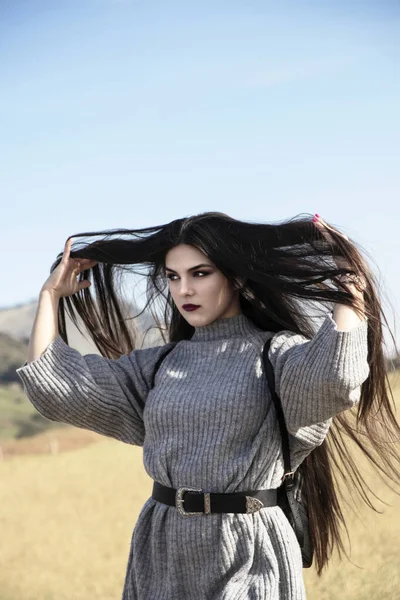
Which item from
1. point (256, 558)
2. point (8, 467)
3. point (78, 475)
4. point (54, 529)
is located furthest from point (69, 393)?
point (8, 467)

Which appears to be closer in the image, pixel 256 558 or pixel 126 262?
pixel 256 558

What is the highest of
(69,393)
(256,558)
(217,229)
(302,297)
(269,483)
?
(217,229)

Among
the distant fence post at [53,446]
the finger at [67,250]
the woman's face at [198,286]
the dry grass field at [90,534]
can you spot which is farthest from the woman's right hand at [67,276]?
the distant fence post at [53,446]

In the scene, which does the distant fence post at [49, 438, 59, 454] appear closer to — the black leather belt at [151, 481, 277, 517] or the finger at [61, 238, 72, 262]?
the finger at [61, 238, 72, 262]

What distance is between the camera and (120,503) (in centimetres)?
791

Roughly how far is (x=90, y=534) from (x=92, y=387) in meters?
3.92

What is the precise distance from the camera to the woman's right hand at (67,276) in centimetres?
389

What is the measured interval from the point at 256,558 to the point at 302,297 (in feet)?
3.13

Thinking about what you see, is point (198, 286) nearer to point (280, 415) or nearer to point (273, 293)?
point (273, 293)

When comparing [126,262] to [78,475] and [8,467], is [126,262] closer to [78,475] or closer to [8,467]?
[78,475]

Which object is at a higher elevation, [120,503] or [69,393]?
[69,393]

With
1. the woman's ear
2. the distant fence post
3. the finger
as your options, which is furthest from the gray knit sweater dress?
the distant fence post

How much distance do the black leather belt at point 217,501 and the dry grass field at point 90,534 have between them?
211cm

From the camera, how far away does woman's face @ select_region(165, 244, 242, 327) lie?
3654 mm
